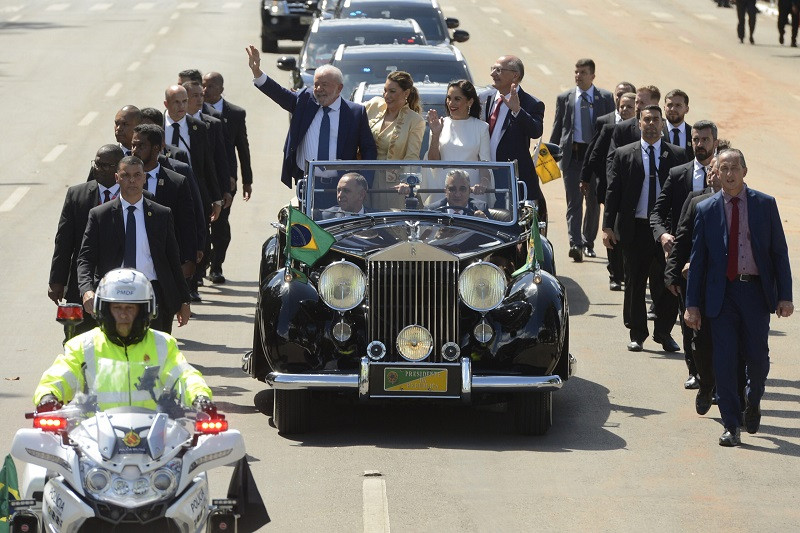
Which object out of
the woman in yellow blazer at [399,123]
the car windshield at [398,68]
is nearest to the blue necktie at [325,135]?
the woman in yellow blazer at [399,123]

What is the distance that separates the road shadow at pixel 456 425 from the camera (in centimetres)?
1036

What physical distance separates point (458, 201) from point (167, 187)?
2102 millimetres

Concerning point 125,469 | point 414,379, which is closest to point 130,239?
point 414,379

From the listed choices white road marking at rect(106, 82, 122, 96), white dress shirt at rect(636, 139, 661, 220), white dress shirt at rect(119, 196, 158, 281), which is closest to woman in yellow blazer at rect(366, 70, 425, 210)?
white dress shirt at rect(636, 139, 661, 220)

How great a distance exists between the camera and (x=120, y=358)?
24.0 feet

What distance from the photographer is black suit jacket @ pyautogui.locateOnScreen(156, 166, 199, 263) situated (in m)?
11.6

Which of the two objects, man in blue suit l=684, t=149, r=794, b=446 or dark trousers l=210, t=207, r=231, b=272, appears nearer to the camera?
man in blue suit l=684, t=149, r=794, b=446

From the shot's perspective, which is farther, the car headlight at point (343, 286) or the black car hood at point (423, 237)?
the black car hood at point (423, 237)

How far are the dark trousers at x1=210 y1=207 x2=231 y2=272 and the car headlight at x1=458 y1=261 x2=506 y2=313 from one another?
6.10m

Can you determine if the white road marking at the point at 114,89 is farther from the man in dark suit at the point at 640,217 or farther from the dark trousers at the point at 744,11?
the man in dark suit at the point at 640,217

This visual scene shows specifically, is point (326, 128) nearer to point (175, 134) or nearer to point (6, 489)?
point (175, 134)

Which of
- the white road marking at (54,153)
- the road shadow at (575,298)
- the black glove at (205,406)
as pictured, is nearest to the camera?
the black glove at (205,406)

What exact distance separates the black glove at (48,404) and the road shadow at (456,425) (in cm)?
347

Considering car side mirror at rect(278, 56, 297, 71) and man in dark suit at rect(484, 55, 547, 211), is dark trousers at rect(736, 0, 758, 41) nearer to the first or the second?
car side mirror at rect(278, 56, 297, 71)
